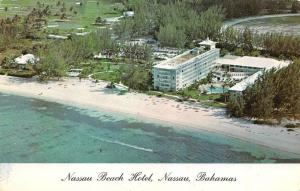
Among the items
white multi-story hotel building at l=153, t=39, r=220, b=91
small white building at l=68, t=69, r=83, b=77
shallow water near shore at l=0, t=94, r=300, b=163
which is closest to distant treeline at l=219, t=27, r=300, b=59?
white multi-story hotel building at l=153, t=39, r=220, b=91

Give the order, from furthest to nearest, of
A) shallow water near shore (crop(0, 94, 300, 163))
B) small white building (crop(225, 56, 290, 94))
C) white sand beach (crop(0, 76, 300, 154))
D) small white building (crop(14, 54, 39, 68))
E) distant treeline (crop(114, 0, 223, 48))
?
1. distant treeline (crop(114, 0, 223, 48))
2. small white building (crop(14, 54, 39, 68))
3. small white building (crop(225, 56, 290, 94))
4. white sand beach (crop(0, 76, 300, 154))
5. shallow water near shore (crop(0, 94, 300, 163))

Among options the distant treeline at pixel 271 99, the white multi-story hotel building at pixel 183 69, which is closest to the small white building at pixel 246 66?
the white multi-story hotel building at pixel 183 69

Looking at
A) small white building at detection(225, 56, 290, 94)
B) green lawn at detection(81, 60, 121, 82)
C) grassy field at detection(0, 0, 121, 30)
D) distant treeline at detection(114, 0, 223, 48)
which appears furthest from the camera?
grassy field at detection(0, 0, 121, 30)

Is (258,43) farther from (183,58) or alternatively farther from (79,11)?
(79,11)

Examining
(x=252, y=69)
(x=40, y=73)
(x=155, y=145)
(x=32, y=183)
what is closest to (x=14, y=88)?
(x=40, y=73)

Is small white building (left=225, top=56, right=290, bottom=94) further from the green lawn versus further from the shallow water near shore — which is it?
the shallow water near shore

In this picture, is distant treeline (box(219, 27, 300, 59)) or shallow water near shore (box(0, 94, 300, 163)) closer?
shallow water near shore (box(0, 94, 300, 163))

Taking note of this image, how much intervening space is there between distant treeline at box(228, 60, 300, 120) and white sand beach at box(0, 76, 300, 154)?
210 millimetres

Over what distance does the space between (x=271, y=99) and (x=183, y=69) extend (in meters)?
1.65

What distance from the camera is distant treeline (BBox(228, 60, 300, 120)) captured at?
21.4ft

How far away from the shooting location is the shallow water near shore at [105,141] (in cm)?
530

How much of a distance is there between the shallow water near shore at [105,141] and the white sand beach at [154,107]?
0.14m

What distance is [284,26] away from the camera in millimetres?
10266

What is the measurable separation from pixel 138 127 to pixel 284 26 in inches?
197
